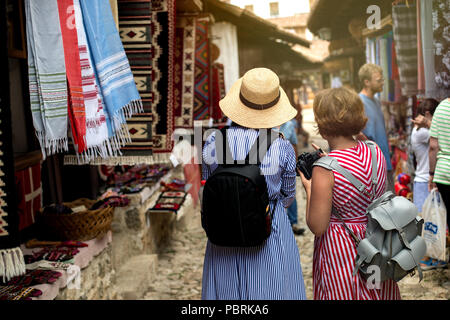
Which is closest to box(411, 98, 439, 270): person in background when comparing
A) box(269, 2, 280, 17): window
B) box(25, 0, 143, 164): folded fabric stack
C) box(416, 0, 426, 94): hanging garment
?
→ box(416, 0, 426, 94): hanging garment

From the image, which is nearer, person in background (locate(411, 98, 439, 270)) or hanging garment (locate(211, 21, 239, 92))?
person in background (locate(411, 98, 439, 270))

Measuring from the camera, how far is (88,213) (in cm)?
366

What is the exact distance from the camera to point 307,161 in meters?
2.25

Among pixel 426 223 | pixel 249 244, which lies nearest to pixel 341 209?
pixel 249 244

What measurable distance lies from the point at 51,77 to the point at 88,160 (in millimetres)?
617

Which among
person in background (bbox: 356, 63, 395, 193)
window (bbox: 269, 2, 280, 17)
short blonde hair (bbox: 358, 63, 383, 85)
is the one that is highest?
window (bbox: 269, 2, 280, 17)

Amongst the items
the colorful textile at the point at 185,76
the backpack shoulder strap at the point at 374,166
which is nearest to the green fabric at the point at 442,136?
the backpack shoulder strap at the point at 374,166

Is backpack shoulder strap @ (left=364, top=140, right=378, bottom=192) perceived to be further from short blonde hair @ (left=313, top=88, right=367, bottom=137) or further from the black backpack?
the black backpack

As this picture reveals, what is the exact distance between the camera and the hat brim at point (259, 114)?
2.32 meters

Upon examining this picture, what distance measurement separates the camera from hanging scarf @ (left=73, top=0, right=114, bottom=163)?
247 cm

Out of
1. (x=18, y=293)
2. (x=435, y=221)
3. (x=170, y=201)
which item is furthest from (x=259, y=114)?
(x=170, y=201)

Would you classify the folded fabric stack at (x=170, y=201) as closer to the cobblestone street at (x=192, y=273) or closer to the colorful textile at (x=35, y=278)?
the cobblestone street at (x=192, y=273)

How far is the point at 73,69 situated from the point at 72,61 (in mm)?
38
